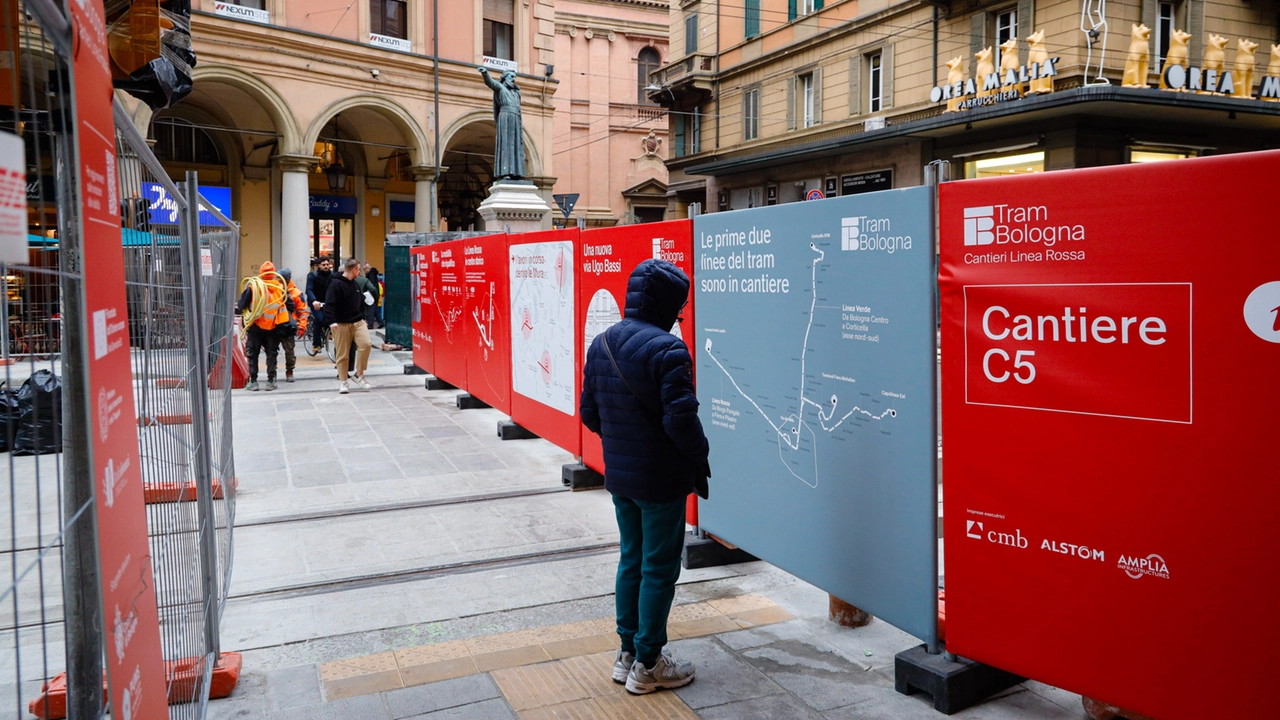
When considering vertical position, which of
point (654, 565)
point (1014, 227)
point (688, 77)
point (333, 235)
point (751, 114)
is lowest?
point (654, 565)

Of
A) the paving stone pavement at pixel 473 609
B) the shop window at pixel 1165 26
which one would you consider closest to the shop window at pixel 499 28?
the shop window at pixel 1165 26

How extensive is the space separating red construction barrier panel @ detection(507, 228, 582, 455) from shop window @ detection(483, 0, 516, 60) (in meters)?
23.7

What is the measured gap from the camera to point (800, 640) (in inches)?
170

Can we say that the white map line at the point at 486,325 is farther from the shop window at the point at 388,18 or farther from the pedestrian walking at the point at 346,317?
the shop window at the point at 388,18

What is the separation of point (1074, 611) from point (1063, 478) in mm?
457

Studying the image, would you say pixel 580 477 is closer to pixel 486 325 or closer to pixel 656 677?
pixel 486 325

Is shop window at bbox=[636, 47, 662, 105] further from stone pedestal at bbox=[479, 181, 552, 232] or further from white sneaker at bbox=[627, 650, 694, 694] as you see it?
white sneaker at bbox=[627, 650, 694, 694]

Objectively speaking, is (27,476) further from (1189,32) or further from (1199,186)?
(1189,32)

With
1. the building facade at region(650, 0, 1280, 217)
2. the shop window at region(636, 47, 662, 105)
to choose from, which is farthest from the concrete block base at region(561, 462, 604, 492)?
the shop window at region(636, 47, 662, 105)

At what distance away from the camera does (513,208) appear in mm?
17312

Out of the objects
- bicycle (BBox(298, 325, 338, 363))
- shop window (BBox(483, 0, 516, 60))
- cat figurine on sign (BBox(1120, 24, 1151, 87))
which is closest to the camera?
bicycle (BBox(298, 325, 338, 363))

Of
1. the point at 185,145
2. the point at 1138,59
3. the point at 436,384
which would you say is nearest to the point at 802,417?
the point at 436,384

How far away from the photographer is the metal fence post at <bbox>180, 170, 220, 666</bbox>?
12.2 ft

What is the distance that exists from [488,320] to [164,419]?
21.9 ft
